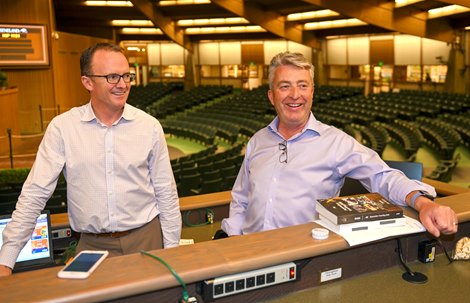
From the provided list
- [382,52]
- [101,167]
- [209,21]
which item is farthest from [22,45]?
[382,52]

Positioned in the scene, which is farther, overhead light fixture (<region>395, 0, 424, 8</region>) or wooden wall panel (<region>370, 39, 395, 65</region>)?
wooden wall panel (<region>370, 39, 395, 65</region>)

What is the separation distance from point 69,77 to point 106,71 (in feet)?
60.6

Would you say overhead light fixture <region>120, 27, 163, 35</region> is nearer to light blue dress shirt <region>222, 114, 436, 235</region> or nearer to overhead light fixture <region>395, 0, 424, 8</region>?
overhead light fixture <region>395, 0, 424, 8</region>

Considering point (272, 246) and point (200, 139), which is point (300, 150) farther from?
point (200, 139)

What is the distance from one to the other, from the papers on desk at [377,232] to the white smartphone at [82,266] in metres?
0.96

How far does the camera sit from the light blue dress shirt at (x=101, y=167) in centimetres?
243

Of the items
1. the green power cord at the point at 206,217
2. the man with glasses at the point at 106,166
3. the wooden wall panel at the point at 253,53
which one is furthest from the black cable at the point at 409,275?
the wooden wall panel at the point at 253,53

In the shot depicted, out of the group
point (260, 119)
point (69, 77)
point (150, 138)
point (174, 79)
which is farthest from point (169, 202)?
point (174, 79)

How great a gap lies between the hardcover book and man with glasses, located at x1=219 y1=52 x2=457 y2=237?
19 cm

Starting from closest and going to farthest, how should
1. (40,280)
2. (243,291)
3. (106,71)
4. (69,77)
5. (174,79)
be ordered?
(40,280) < (243,291) < (106,71) < (69,77) < (174,79)

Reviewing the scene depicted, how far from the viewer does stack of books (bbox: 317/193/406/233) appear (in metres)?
2.05

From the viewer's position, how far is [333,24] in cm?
2534

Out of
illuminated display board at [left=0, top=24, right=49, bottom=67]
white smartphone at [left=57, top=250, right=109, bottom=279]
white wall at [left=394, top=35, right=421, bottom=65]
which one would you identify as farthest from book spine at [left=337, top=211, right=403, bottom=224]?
white wall at [left=394, top=35, right=421, bottom=65]

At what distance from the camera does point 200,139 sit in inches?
570
